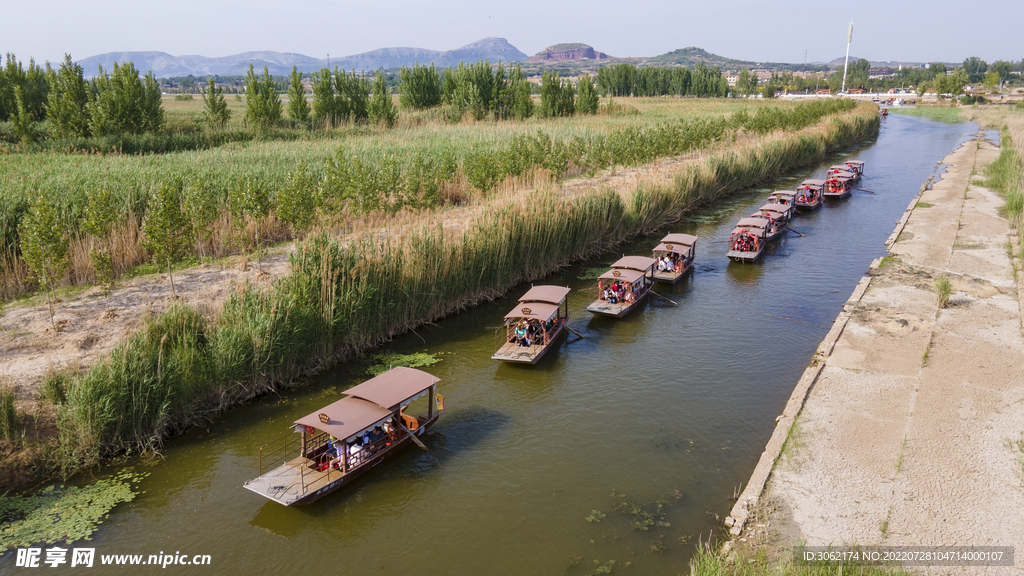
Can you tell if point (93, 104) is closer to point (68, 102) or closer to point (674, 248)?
point (68, 102)

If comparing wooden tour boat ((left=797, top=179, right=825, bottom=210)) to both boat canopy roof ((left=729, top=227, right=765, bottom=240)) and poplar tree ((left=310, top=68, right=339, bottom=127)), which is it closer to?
boat canopy roof ((left=729, top=227, right=765, bottom=240))

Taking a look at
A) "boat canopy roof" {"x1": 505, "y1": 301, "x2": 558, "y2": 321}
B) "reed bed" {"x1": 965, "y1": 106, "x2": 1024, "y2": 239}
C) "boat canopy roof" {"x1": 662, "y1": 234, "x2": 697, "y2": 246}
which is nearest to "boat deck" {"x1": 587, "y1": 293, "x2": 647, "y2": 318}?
"boat canopy roof" {"x1": 505, "y1": 301, "x2": 558, "y2": 321}

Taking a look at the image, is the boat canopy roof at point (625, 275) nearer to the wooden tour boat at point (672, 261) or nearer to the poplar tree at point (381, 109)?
the wooden tour boat at point (672, 261)

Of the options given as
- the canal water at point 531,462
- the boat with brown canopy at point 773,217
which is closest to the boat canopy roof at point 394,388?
the canal water at point 531,462

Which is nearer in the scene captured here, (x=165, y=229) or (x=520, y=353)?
(x=520, y=353)

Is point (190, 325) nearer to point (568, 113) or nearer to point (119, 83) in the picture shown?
point (119, 83)

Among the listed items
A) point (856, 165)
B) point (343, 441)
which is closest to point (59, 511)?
point (343, 441)

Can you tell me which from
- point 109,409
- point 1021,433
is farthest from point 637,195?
point 109,409
